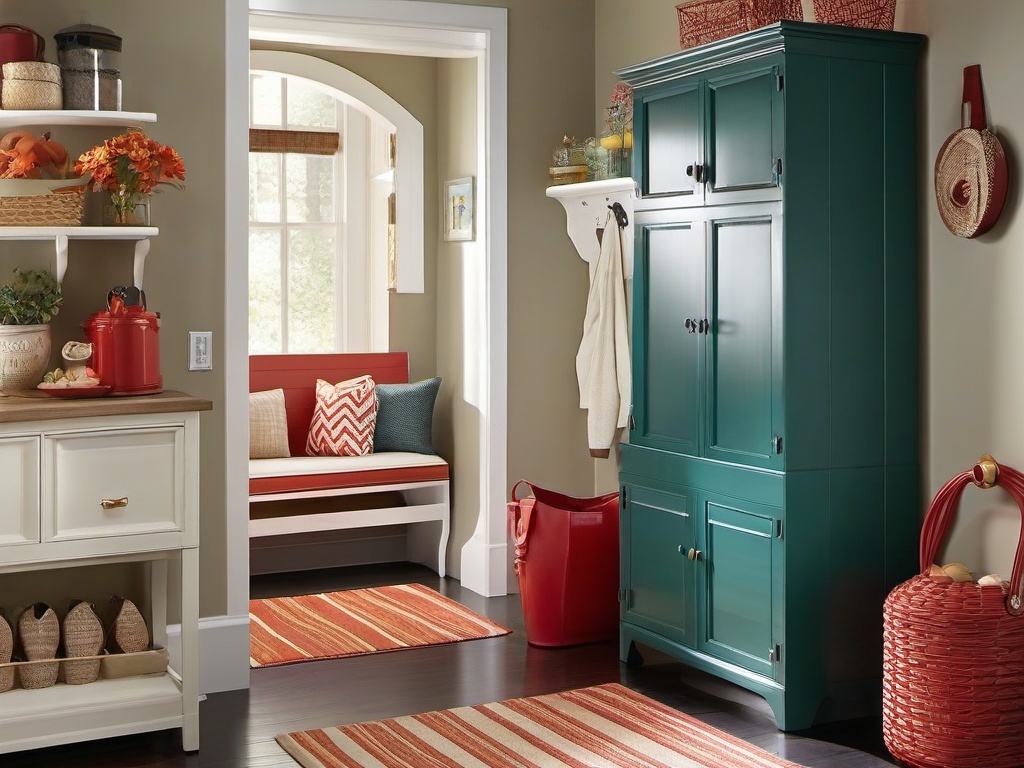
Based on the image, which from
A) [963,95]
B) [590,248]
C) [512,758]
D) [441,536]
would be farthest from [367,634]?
[963,95]

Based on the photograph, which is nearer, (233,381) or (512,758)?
(512,758)

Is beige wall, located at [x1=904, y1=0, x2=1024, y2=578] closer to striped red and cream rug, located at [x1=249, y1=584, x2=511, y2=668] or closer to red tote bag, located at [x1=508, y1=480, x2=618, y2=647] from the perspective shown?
red tote bag, located at [x1=508, y1=480, x2=618, y2=647]

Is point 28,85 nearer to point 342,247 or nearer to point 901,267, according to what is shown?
point 901,267

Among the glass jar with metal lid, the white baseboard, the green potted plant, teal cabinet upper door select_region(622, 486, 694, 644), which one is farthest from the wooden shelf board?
teal cabinet upper door select_region(622, 486, 694, 644)

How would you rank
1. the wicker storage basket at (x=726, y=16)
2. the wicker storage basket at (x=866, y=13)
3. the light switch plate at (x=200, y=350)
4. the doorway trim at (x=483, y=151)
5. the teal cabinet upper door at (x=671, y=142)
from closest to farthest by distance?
the wicker storage basket at (x=866, y=13), the wicker storage basket at (x=726, y=16), the teal cabinet upper door at (x=671, y=142), the light switch plate at (x=200, y=350), the doorway trim at (x=483, y=151)

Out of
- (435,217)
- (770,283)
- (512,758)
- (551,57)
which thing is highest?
(551,57)

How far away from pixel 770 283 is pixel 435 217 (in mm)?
2790

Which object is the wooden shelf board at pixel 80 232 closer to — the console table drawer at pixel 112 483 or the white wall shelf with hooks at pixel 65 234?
the white wall shelf with hooks at pixel 65 234

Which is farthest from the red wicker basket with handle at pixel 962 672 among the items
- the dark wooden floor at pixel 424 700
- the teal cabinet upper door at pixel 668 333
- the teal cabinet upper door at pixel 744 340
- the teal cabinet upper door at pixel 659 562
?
the teal cabinet upper door at pixel 668 333

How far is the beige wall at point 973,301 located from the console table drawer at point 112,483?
2.12 meters

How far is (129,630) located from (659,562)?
5.33 feet

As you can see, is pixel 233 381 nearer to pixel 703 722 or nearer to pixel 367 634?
pixel 367 634

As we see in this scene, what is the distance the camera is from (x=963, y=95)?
10.5ft

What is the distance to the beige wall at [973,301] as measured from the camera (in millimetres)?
3068
